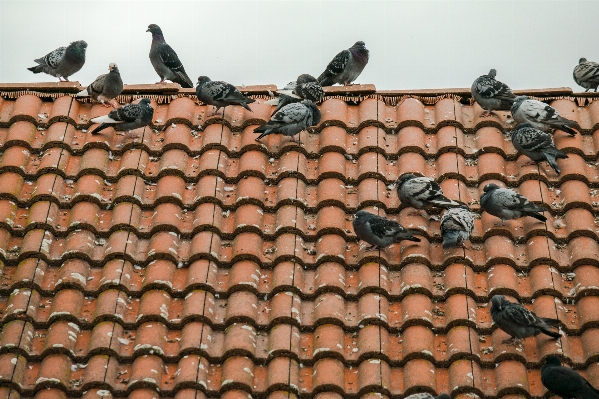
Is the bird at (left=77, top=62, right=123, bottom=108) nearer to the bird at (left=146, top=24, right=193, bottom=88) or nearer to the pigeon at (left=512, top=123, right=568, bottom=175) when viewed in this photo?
the bird at (left=146, top=24, right=193, bottom=88)

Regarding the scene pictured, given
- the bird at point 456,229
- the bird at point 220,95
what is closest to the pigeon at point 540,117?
the bird at point 456,229

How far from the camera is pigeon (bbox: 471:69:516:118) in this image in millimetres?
8688

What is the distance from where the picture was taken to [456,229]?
7.13 metres

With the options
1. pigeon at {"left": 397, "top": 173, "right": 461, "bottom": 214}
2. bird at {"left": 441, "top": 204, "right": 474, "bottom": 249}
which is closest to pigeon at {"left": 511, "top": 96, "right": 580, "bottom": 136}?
pigeon at {"left": 397, "top": 173, "right": 461, "bottom": 214}

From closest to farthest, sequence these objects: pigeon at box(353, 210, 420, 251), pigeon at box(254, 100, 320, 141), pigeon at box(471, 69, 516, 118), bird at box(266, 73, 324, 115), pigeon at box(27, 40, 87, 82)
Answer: pigeon at box(353, 210, 420, 251)
pigeon at box(254, 100, 320, 141)
pigeon at box(471, 69, 516, 118)
bird at box(266, 73, 324, 115)
pigeon at box(27, 40, 87, 82)

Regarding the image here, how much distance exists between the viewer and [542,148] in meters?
7.88

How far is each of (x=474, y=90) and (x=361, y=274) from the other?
2.56 m

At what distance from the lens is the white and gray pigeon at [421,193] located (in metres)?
7.39

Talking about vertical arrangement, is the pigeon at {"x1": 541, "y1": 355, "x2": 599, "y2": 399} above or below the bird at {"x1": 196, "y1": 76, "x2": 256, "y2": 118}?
below

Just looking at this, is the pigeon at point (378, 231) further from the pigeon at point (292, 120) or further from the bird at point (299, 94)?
the bird at point (299, 94)

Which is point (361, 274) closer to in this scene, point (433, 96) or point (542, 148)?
point (542, 148)

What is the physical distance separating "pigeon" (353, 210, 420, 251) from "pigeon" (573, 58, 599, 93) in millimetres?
5511

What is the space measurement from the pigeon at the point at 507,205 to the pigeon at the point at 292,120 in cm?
157

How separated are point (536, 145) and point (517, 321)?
2.02 m
